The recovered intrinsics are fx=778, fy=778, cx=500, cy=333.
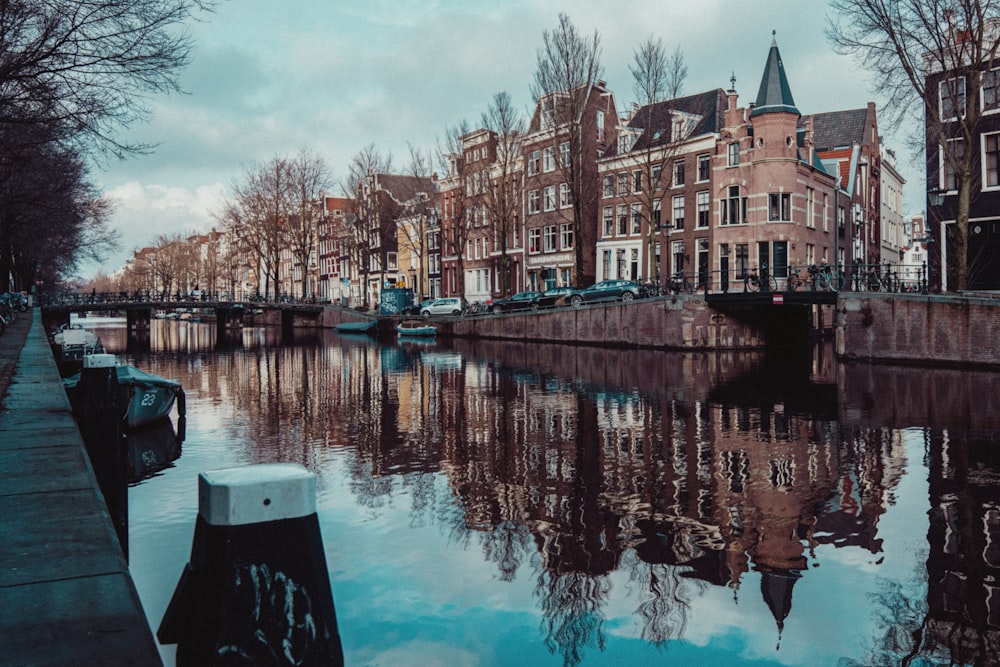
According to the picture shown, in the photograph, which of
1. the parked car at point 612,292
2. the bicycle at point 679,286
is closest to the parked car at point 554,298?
the parked car at point 612,292

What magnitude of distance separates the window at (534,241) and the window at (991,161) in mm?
30585

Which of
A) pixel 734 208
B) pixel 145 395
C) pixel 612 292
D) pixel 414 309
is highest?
pixel 734 208

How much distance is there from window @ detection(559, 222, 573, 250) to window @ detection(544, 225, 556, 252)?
3.49 feet

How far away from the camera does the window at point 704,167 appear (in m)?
44.5

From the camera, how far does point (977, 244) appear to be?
31.8 m

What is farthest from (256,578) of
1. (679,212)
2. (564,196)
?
(564,196)

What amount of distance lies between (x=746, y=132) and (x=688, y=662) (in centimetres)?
4089

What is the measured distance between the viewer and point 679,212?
46625 mm

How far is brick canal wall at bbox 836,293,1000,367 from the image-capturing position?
24750mm

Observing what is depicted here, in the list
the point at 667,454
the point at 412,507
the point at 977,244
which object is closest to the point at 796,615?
the point at 412,507

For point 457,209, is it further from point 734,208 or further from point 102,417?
point 102,417

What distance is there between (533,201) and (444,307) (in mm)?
10963

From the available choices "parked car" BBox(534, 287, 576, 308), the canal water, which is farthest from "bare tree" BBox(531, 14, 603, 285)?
the canal water

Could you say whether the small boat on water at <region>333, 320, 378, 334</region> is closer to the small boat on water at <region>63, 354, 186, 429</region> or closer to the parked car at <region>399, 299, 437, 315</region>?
the parked car at <region>399, 299, 437, 315</region>
